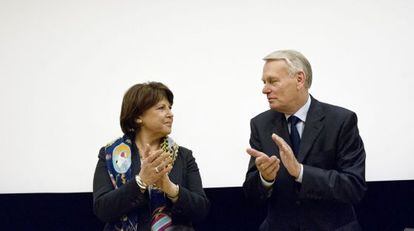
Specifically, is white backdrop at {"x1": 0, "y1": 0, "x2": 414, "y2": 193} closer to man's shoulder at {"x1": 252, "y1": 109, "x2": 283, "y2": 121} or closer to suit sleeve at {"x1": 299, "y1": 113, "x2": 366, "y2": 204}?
man's shoulder at {"x1": 252, "y1": 109, "x2": 283, "y2": 121}

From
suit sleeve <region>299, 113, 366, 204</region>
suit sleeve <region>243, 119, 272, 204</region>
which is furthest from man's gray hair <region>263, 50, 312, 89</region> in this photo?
suit sleeve <region>243, 119, 272, 204</region>

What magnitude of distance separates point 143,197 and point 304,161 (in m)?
0.65

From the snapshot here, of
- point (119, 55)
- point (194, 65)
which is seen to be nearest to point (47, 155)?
point (119, 55)

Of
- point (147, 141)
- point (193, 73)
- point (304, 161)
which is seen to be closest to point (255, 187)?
point (304, 161)

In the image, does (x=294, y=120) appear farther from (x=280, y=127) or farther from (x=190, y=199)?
(x=190, y=199)

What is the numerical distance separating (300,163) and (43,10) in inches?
66.6

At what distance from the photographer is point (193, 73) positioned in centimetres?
293

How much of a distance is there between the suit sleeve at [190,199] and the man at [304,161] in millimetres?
213

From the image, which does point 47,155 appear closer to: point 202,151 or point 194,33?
point 202,151

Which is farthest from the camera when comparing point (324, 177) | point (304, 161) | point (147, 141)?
point (147, 141)

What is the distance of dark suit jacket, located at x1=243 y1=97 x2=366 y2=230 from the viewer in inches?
82.3

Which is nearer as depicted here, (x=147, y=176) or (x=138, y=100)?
(x=147, y=176)

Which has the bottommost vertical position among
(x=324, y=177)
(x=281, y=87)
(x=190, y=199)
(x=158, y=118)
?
(x=190, y=199)

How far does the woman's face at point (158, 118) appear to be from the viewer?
2365mm
